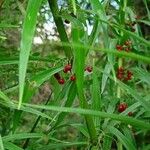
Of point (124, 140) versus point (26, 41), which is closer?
point (26, 41)

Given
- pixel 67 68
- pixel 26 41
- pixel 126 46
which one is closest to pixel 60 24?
pixel 67 68

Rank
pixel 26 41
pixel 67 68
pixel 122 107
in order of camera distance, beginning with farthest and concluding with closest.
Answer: pixel 122 107 < pixel 67 68 < pixel 26 41

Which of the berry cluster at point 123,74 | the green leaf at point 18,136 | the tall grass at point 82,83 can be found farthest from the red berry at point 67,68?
the berry cluster at point 123,74

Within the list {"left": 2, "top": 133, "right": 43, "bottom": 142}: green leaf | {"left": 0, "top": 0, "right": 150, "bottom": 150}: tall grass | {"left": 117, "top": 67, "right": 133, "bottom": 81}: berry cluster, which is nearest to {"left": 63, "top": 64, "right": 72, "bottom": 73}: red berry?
{"left": 0, "top": 0, "right": 150, "bottom": 150}: tall grass

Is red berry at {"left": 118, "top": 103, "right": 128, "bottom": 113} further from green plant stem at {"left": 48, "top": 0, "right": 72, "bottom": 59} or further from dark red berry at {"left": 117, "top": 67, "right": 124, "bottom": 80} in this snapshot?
green plant stem at {"left": 48, "top": 0, "right": 72, "bottom": 59}

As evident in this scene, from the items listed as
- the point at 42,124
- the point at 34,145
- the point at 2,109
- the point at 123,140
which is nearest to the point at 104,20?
the point at 123,140

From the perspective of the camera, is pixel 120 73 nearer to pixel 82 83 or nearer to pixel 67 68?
pixel 67 68

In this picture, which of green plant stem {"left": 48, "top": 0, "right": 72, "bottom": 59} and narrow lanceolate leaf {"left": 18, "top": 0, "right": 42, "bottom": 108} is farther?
green plant stem {"left": 48, "top": 0, "right": 72, "bottom": 59}

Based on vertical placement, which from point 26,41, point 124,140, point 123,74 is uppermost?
point 26,41

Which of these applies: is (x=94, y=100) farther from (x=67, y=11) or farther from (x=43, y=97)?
(x=43, y=97)
